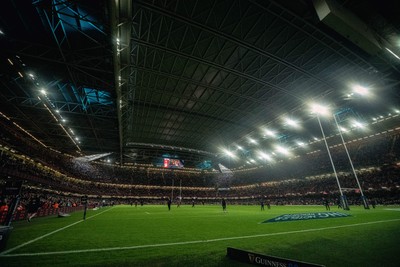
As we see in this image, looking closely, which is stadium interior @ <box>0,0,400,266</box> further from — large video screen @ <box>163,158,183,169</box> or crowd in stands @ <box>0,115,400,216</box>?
large video screen @ <box>163,158,183,169</box>

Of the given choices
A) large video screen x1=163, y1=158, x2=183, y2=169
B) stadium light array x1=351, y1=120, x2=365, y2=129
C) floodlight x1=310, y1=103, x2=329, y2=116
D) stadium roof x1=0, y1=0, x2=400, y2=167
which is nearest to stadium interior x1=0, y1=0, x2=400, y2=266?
stadium roof x1=0, y1=0, x2=400, y2=167

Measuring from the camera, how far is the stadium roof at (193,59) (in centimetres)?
1195

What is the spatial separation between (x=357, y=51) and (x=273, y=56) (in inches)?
287

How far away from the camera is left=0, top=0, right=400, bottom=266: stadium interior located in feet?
40.2

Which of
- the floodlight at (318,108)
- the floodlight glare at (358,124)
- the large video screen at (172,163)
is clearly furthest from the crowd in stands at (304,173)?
the large video screen at (172,163)

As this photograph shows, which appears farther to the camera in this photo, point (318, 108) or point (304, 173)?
point (304, 173)

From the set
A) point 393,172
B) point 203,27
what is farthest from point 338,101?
point 393,172

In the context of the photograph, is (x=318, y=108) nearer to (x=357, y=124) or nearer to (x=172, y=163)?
(x=357, y=124)

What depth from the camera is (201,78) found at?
20.5 metres

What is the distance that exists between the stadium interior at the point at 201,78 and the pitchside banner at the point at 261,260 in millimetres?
8041

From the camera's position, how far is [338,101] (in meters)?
22.3

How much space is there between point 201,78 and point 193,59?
4215 millimetres

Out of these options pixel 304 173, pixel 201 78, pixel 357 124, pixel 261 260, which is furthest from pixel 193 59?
pixel 304 173

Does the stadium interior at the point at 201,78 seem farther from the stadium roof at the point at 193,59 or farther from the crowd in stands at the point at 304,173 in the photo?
the crowd in stands at the point at 304,173
